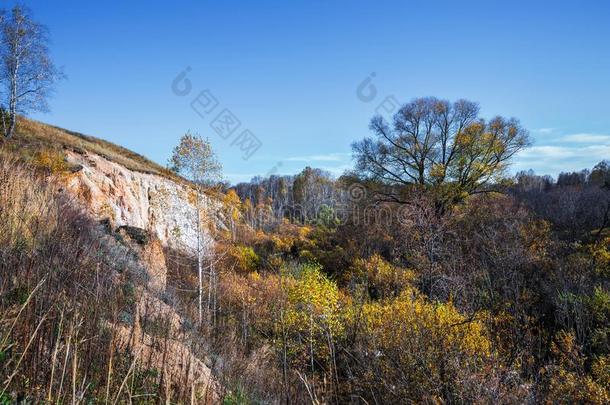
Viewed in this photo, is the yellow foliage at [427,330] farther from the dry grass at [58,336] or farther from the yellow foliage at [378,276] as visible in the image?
the dry grass at [58,336]

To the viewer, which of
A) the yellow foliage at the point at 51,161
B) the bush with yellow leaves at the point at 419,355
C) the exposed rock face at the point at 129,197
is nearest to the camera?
the bush with yellow leaves at the point at 419,355

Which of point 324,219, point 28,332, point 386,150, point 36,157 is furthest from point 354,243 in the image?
point 28,332

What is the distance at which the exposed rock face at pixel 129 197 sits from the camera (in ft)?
50.6

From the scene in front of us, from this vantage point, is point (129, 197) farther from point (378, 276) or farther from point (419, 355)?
point (419, 355)

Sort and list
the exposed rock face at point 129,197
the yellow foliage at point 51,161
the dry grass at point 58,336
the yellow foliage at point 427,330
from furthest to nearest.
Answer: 1. the exposed rock face at point 129,197
2. the yellow foliage at point 51,161
3. the yellow foliage at point 427,330
4. the dry grass at point 58,336

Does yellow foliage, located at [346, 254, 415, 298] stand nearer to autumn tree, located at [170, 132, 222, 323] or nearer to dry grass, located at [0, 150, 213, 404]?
autumn tree, located at [170, 132, 222, 323]

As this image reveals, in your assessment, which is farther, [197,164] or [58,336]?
[197,164]

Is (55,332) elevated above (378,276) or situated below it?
above

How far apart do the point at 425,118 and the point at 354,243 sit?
10.4 meters

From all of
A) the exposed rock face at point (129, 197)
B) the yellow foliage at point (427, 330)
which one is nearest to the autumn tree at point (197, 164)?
the exposed rock face at point (129, 197)

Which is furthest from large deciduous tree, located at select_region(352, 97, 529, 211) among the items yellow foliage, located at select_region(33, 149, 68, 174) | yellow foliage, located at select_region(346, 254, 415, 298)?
yellow foliage, located at select_region(33, 149, 68, 174)

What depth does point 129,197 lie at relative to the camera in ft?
64.1

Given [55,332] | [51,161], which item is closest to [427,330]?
[55,332]

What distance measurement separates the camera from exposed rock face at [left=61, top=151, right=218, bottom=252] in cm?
1542
